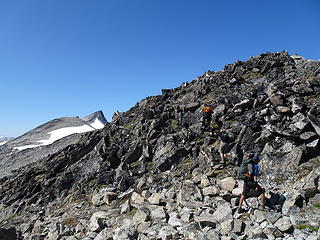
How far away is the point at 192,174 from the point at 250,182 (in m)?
5.96

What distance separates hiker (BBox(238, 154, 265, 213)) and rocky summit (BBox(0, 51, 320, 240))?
533 millimetres

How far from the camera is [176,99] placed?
3516 centimetres

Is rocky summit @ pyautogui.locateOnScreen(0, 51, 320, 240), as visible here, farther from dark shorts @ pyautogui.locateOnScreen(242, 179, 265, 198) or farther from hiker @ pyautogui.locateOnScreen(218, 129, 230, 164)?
dark shorts @ pyautogui.locateOnScreen(242, 179, 265, 198)

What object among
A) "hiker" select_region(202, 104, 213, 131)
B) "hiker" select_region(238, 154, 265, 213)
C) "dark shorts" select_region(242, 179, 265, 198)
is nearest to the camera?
"hiker" select_region(238, 154, 265, 213)

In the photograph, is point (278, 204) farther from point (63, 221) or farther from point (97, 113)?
point (97, 113)

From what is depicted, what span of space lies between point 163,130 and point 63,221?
528 inches

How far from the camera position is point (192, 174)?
17812mm

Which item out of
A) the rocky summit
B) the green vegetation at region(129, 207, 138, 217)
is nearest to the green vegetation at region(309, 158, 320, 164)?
the rocky summit

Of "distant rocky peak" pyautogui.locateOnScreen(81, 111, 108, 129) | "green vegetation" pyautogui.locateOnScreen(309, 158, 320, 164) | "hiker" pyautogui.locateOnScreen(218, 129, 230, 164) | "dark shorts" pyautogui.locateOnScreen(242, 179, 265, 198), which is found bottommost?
"green vegetation" pyautogui.locateOnScreen(309, 158, 320, 164)

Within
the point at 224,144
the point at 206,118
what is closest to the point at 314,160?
the point at 224,144

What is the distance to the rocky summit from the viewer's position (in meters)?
11.4

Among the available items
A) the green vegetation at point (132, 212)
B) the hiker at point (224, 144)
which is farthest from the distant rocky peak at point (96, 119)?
the green vegetation at point (132, 212)

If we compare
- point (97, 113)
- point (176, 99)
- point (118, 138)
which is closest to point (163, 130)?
point (118, 138)

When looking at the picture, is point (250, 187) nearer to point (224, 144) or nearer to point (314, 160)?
point (314, 160)
